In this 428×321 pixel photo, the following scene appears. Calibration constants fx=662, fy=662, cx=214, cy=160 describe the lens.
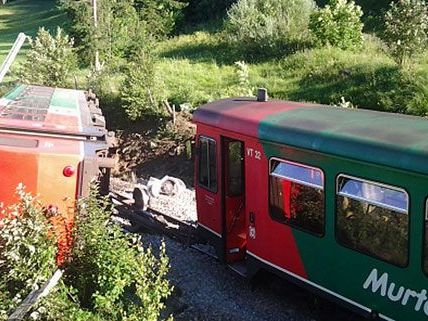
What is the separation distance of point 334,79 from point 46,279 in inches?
600

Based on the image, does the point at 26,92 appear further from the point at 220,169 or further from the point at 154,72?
the point at 154,72

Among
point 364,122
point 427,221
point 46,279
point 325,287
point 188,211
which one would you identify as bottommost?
point 188,211

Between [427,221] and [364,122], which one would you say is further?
[364,122]

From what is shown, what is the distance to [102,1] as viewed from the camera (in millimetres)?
31094

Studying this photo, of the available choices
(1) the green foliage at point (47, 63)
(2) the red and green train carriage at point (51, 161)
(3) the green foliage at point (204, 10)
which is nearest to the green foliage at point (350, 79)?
(1) the green foliage at point (47, 63)

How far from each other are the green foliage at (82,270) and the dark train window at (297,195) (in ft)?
6.53

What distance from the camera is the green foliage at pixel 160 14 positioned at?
1384 inches

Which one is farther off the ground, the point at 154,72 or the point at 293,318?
the point at 154,72

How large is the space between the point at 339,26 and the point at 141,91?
8374mm

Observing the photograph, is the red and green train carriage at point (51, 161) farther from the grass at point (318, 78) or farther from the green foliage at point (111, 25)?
the green foliage at point (111, 25)

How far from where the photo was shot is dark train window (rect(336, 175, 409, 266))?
264 inches

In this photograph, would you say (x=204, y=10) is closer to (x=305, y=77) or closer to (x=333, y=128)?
(x=305, y=77)

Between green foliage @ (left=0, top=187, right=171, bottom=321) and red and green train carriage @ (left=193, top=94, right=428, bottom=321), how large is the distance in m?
2.00

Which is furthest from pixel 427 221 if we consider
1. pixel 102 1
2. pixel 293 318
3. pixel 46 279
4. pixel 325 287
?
pixel 102 1
